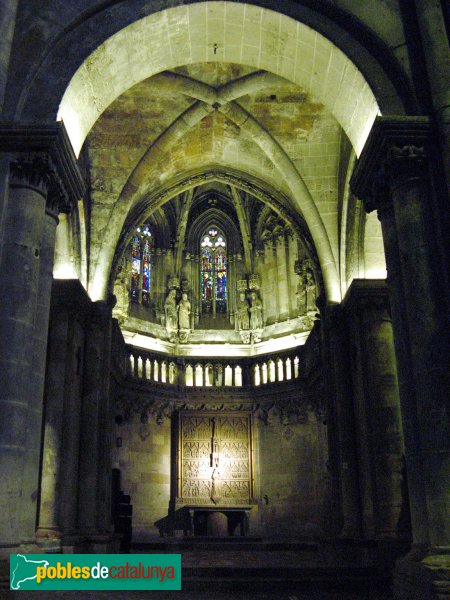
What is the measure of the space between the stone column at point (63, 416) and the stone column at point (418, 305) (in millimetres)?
7887

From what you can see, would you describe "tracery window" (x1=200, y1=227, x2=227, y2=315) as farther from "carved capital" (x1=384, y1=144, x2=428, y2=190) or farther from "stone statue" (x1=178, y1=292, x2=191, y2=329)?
"carved capital" (x1=384, y1=144, x2=428, y2=190)

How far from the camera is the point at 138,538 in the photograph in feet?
65.2

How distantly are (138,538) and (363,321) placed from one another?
33.4ft

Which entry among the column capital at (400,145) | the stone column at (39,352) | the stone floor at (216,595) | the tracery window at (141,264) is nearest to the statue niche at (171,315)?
the tracery window at (141,264)

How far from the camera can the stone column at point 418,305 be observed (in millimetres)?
8305

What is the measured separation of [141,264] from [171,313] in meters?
2.28

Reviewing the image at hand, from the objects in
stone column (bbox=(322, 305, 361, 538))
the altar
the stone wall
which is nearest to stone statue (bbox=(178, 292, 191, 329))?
the altar

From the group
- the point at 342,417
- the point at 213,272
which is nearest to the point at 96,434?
the point at 342,417

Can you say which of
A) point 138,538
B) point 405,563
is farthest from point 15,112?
point 138,538

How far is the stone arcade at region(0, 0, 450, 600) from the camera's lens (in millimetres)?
9117

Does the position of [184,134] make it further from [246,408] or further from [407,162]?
[246,408]

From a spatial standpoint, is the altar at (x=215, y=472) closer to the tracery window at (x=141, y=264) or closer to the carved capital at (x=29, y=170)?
the tracery window at (x=141, y=264)

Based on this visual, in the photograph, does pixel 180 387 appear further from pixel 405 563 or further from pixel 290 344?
pixel 405 563

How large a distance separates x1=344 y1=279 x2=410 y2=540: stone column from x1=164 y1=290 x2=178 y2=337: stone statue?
9.77 metres
